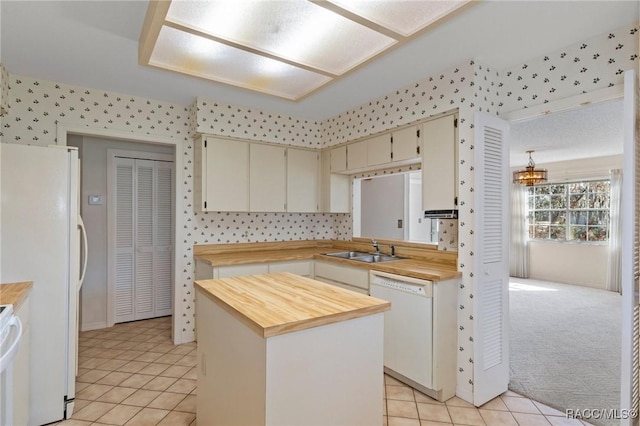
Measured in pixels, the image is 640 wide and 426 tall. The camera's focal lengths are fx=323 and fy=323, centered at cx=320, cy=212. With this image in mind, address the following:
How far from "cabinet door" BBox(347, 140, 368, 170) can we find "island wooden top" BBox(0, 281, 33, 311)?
112 inches

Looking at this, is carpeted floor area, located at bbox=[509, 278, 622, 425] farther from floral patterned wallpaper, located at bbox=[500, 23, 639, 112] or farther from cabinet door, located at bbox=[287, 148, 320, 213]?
cabinet door, located at bbox=[287, 148, 320, 213]

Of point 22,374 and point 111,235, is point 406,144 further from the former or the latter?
point 111,235

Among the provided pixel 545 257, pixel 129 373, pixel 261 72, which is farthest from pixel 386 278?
pixel 545 257

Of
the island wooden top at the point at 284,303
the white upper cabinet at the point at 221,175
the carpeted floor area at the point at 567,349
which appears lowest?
the carpeted floor area at the point at 567,349

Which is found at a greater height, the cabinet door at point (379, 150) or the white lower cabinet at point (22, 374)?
the cabinet door at point (379, 150)

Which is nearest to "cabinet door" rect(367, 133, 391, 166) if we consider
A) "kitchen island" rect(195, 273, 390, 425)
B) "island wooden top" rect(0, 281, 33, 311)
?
"kitchen island" rect(195, 273, 390, 425)

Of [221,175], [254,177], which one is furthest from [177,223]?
[254,177]

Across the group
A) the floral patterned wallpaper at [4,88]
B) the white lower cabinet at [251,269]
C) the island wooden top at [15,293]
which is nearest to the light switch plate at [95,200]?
the floral patterned wallpaper at [4,88]

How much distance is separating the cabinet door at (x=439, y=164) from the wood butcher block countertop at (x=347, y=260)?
0.50 meters

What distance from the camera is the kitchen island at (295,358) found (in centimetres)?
117

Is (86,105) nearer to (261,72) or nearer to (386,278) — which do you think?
(261,72)

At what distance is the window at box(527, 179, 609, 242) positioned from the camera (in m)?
6.07

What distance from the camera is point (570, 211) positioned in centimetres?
648

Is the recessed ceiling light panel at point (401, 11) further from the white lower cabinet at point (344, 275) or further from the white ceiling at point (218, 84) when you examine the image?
the white lower cabinet at point (344, 275)
